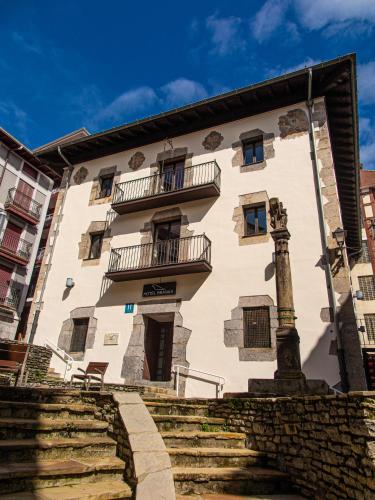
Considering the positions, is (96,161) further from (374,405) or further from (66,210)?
(374,405)

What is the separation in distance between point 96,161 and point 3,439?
12.4 meters

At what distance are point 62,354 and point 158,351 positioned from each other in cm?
310

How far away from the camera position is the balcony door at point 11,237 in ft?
71.4

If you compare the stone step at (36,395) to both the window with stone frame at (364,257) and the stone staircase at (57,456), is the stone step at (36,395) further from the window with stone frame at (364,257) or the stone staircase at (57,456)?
the window with stone frame at (364,257)

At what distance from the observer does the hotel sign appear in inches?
423

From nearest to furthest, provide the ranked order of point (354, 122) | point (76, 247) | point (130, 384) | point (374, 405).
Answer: point (374, 405) → point (130, 384) → point (354, 122) → point (76, 247)

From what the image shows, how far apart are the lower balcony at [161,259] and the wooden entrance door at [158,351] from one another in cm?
165

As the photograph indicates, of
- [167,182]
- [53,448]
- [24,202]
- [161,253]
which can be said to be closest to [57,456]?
[53,448]

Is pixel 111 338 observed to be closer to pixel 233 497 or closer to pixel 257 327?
pixel 257 327

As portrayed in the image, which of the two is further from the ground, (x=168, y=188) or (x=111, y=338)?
(x=168, y=188)

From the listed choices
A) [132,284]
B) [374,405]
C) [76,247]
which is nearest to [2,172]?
[76,247]

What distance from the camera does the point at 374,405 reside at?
3.21 meters

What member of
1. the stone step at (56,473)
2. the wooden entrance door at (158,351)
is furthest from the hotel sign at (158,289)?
the stone step at (56,473)

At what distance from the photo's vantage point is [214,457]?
4328mm
